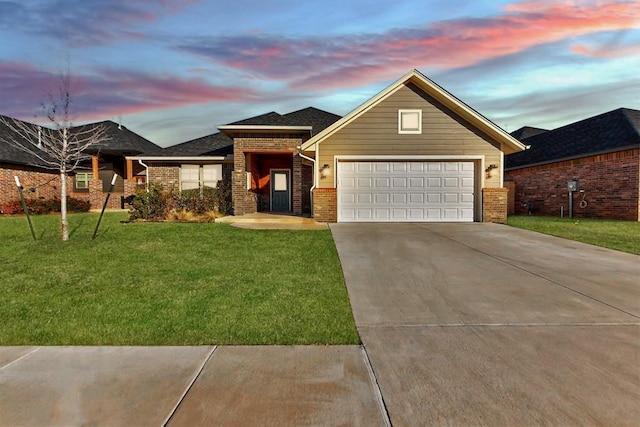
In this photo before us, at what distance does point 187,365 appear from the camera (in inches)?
132

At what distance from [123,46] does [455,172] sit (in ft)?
41.8

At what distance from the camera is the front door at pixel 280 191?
65.6 feet

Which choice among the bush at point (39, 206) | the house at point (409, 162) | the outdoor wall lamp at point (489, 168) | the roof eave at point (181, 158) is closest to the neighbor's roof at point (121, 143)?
the roof eave at point (181, 158)

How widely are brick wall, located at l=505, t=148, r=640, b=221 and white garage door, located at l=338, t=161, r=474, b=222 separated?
735 centimetres

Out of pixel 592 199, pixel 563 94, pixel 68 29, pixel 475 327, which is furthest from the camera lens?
pixel 563 94

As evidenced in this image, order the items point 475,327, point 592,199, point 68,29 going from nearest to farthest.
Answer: point 475,327, point 68,29, point 592,199

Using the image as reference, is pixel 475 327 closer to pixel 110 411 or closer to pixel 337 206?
pixel 110 411

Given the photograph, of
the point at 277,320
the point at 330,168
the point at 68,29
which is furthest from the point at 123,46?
the point at 277,320

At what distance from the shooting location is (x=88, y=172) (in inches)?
953

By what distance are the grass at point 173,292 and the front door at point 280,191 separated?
1010 cm

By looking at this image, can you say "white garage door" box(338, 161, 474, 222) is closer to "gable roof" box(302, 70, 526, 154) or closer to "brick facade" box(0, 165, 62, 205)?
"gable roof" box(302, 70, 526, 154)

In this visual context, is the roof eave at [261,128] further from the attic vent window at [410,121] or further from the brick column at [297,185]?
the attic vent window at [410,121]

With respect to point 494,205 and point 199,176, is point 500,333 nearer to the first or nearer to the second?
point 494,205

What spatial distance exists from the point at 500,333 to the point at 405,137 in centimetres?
1141
